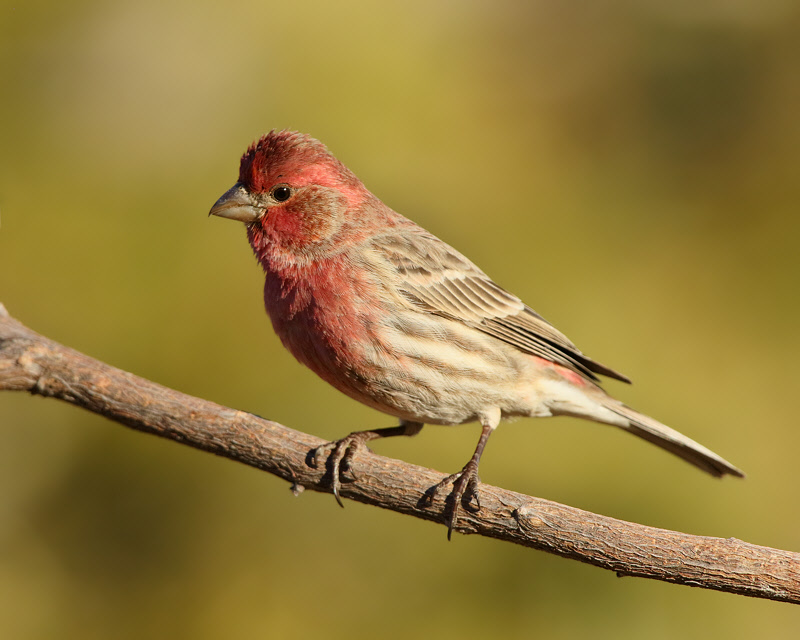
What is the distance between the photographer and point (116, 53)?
659cm

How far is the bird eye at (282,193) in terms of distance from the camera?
509 centimetres

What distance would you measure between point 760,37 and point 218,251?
451 centimetres

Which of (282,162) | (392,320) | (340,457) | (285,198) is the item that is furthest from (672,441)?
(282,162)

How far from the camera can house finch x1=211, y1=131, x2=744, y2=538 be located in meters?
4.71

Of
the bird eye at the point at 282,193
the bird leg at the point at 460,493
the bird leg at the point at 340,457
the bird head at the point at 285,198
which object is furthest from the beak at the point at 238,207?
the bird leg at the point at 460,493

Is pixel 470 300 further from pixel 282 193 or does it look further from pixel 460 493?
pixel 460 493

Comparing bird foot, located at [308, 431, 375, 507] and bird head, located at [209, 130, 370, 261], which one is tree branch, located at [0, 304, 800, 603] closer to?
bird foot, located at [308, 431, 375, 507]

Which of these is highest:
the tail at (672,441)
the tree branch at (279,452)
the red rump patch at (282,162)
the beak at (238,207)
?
the red rump patch at (282,162)

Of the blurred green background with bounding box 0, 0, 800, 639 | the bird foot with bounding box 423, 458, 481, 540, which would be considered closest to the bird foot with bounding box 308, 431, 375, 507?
the bird foot with bounding box 423, 458, 481, 540

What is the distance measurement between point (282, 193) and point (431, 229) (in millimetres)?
1723

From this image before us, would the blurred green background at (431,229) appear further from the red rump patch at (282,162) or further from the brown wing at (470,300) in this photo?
the red rump patch at (282,162)

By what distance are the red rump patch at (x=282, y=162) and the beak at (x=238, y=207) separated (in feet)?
0.18

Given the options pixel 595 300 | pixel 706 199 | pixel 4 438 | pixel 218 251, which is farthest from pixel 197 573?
pixel 706 199

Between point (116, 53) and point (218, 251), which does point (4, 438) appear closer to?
point (218, 251)
